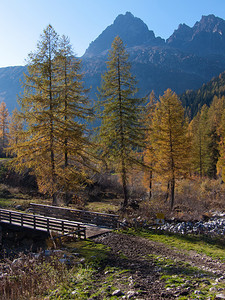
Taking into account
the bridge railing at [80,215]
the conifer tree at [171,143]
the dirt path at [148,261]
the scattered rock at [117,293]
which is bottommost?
the bridge railing at [80,215]

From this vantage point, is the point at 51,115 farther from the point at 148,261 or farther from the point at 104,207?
the point at 104,207

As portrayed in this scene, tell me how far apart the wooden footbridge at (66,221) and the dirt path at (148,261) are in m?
1.30

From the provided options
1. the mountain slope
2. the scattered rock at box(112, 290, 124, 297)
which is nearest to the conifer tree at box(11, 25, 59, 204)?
the scattered rock at box(112, 290, 124, 297)

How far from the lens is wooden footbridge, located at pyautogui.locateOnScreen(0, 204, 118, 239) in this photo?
14095 mm

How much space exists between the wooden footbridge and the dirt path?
4.27 ft

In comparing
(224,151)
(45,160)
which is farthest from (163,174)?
(224,151)

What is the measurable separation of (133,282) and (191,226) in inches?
328

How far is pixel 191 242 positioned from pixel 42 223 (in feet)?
30.1

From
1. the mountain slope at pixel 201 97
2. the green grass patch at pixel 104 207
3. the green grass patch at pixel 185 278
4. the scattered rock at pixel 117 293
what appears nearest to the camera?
the green grass patch at pixel 185 278

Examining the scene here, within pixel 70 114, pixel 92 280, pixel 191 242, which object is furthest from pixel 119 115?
pixel 92 280

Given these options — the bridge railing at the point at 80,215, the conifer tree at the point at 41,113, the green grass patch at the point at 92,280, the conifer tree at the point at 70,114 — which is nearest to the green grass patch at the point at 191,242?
the bridge railing at the point at 80,215

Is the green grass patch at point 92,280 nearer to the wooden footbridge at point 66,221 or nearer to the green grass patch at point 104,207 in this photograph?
the wooden footbridge at point 66,221

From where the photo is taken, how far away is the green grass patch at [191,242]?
1081cm

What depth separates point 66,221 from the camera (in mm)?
14312
